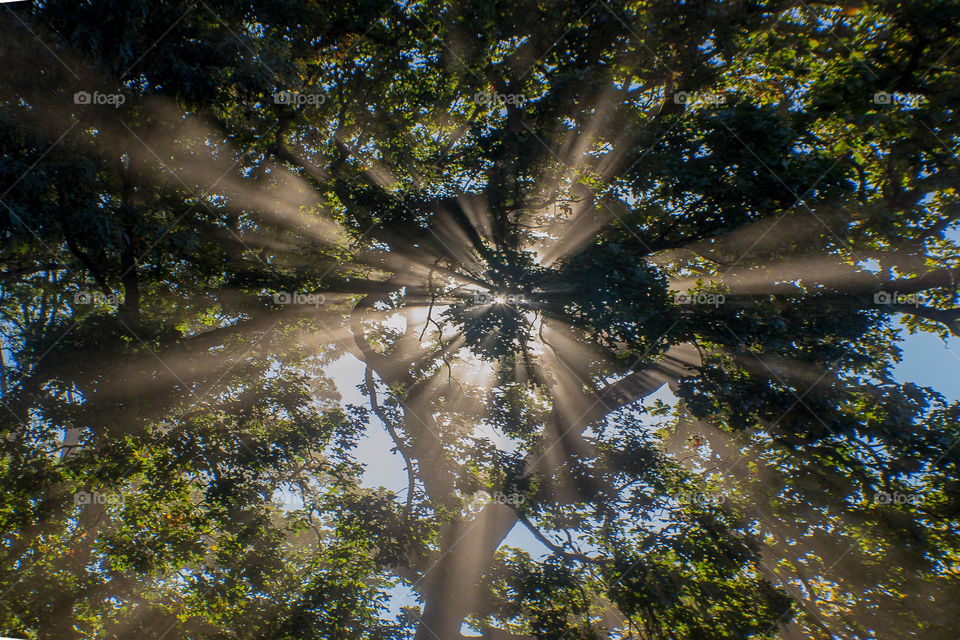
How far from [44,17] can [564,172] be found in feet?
25.0

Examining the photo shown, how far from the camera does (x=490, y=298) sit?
752cm

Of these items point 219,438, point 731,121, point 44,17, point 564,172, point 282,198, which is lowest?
point 219,438

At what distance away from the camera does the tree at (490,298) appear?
5863 mm

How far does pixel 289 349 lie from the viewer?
11.1m

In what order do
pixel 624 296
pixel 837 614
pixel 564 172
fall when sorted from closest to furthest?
pixel 624 296, pixel 564 172, pixel 837 614

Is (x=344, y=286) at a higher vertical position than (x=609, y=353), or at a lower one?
higher

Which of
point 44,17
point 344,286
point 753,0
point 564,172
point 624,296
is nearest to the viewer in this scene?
point 44,17

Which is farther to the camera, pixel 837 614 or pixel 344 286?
pixel 344 286

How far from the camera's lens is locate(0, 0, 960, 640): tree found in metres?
5.86

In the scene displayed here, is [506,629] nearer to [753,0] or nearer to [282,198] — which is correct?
[282,198]

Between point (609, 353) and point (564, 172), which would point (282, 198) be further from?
point (609, 353)

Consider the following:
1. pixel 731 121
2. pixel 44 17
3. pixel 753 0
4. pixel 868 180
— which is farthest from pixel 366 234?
Answer: pixel 868 180

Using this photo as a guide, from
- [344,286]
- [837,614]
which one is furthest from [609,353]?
[837,614]

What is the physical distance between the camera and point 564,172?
24.2ft
